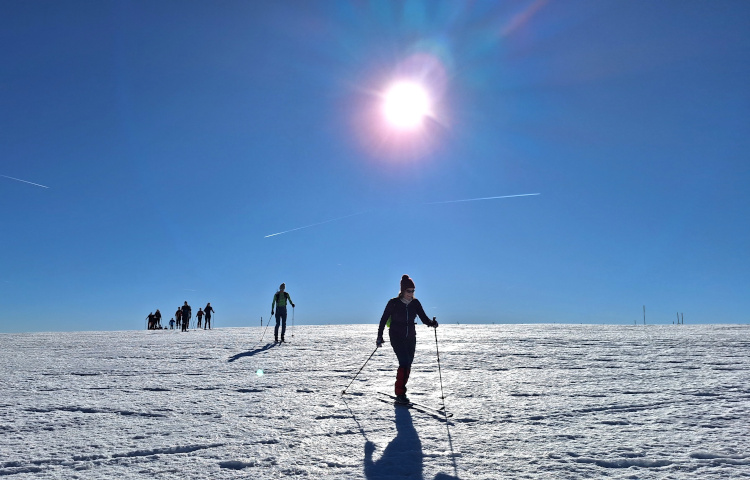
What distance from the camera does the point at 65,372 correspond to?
1144 cm

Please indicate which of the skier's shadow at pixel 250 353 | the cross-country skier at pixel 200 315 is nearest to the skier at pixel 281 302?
the skier's shadow at pixel 250 353

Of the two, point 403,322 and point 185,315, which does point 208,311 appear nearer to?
point 185,315

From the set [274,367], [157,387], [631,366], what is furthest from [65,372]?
[631,366]

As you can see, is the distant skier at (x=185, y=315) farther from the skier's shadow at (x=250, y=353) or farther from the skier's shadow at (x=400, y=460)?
the skier's shadow at (x=400, y=460)

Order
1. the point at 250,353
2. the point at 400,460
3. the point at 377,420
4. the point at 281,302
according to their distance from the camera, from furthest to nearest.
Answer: the point at 281,302
the point at 250,353
the point at 377,420
the point at 400,460

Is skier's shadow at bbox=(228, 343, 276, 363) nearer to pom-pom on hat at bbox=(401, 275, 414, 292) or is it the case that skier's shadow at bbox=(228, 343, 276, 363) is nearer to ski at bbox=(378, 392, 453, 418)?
pom-pom on hat at bbox=(401, 275, 414, 292)

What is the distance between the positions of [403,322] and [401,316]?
0.11 m

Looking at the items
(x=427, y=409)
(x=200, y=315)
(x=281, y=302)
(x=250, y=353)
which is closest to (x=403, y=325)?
(x=427, y=409)

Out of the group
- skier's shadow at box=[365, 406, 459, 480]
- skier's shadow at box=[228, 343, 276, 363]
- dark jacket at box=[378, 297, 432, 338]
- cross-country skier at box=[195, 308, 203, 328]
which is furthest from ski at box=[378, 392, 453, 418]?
cross-country skier at box=[195, 308, 203, 328]

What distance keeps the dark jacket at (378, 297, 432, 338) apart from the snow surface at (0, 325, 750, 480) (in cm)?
114

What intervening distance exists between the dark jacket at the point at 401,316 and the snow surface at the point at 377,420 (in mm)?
1141

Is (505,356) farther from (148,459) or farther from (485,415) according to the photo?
(148,459)

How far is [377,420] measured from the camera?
22.3 feet

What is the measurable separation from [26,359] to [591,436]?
50.6 feet
